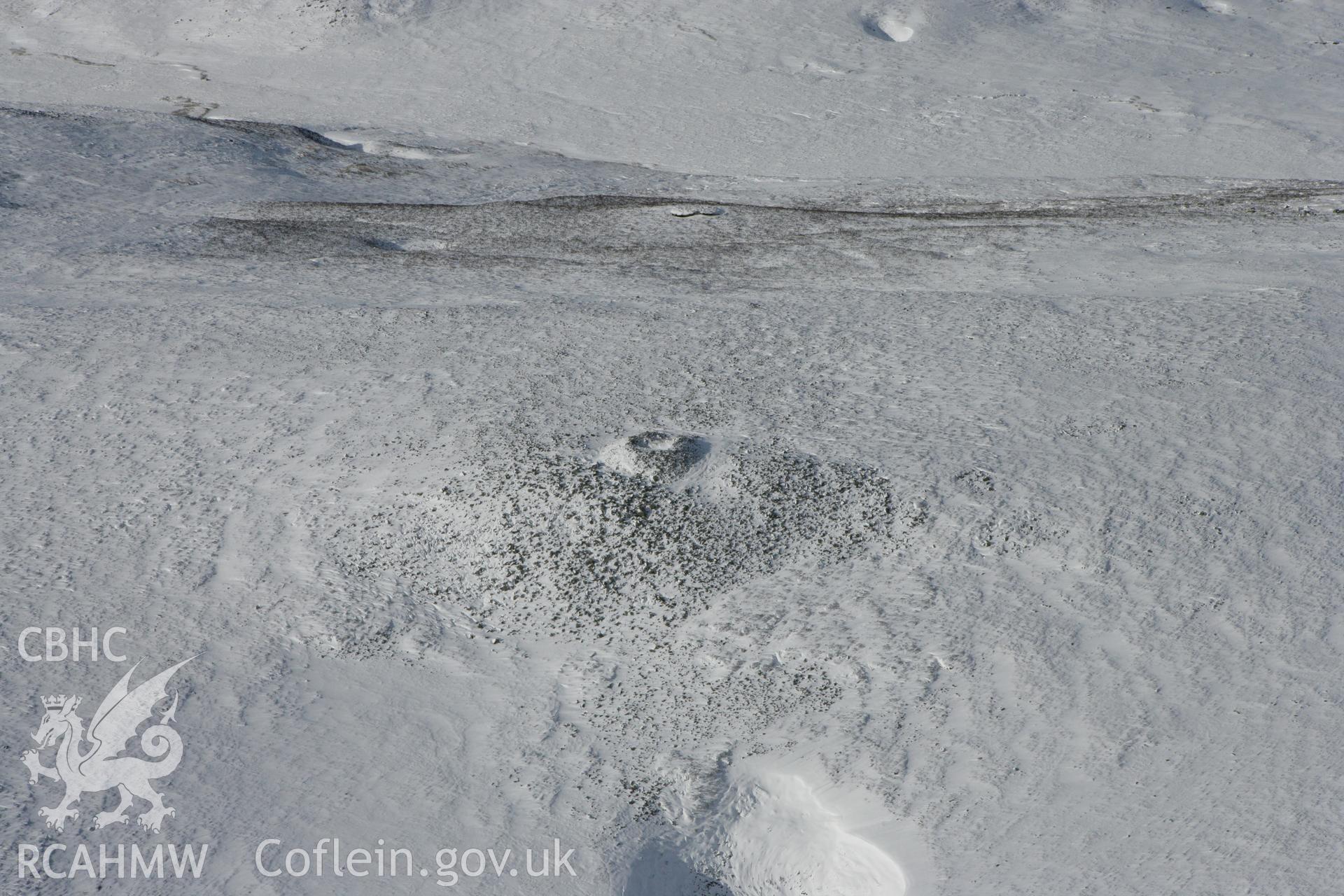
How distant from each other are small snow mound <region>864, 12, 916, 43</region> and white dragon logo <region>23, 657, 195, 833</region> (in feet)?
27.2

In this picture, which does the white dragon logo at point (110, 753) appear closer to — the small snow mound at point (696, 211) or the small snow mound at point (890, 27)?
the small snow mound at point (696, 211)

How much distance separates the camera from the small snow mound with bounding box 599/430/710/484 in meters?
3.54

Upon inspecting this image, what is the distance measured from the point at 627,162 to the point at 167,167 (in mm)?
2738

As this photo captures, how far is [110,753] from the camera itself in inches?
103

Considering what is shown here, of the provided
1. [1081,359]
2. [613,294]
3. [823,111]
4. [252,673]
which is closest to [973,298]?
[1081,359]

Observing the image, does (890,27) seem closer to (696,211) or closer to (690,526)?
(696,211)

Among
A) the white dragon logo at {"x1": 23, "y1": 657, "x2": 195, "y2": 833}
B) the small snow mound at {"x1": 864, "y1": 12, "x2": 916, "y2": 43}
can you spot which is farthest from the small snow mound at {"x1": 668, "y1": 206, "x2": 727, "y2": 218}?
the white dragon logo at {"x1": 23, "y1": 657, "x2": 195, "y2": 833}

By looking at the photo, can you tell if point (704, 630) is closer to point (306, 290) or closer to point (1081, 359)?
point (1081, 359)

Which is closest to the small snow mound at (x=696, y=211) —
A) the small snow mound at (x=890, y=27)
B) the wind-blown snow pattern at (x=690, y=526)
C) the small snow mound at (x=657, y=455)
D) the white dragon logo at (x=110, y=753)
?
the wind-blown snow pattern at (x=690, y=526)

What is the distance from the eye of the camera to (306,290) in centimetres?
Answer: 480

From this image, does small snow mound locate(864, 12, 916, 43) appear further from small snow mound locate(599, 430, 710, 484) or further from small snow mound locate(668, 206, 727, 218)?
small snow mound locate(599, 430, 710, 484)

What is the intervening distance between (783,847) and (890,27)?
27.3ft

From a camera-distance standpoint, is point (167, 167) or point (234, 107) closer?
point (167, 167)

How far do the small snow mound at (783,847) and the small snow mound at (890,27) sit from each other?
8.01 m
